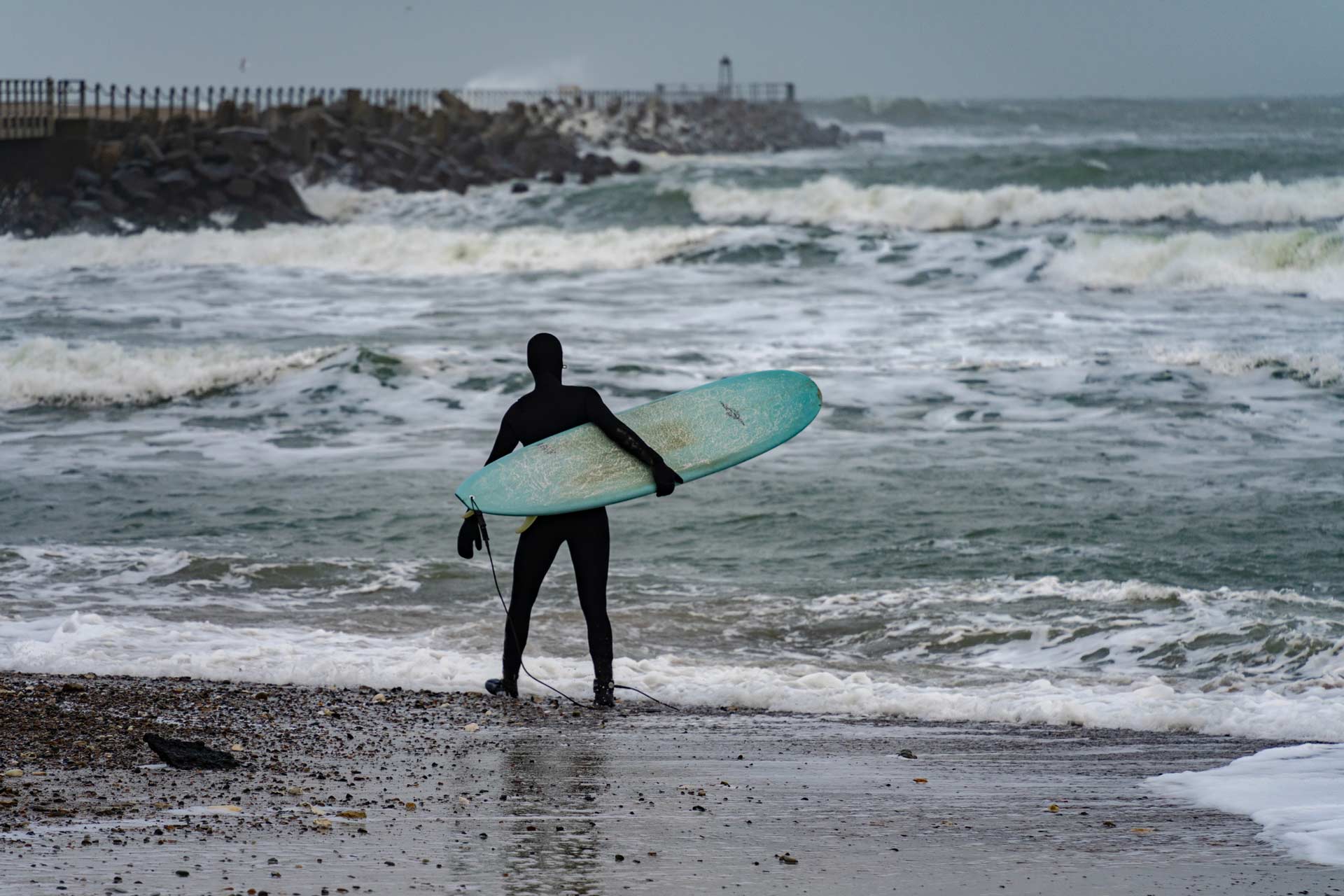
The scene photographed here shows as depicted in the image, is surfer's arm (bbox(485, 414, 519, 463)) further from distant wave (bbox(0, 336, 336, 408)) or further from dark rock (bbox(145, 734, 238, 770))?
distant wave (bbox(0, 336, 336, 408))

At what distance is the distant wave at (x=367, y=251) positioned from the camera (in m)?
26.7

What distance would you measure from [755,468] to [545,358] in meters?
5.96

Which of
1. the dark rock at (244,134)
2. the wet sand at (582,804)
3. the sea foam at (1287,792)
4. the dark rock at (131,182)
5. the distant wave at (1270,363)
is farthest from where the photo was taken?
the dark rock at (244,134)

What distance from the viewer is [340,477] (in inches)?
440

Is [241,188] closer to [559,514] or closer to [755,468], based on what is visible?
[755,468]

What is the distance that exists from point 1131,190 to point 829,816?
99.9 ft

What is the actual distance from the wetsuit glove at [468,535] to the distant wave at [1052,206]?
1033 inches

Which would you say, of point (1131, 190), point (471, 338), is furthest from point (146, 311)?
point (1131, 190)

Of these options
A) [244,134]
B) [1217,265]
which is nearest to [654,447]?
[1217,265]

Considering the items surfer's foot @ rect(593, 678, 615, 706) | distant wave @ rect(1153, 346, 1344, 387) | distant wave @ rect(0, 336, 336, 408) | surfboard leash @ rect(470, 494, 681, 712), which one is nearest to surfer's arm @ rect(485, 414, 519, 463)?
surfboard leash @ rect(470, 494, 681, 712)

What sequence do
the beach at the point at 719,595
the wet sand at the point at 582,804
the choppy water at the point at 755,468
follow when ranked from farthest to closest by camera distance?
the choppy water at the point at 755,468 → the beach at the point at 719,595 → the wet sand at the point at 582,804

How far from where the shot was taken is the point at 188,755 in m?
4.67

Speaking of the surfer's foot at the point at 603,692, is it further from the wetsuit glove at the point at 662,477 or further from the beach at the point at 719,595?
the wetsuit glove at the point at 662,477

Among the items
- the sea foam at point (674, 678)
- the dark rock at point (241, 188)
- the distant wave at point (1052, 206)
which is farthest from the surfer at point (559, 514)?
the dark rock at point (241, 188)
